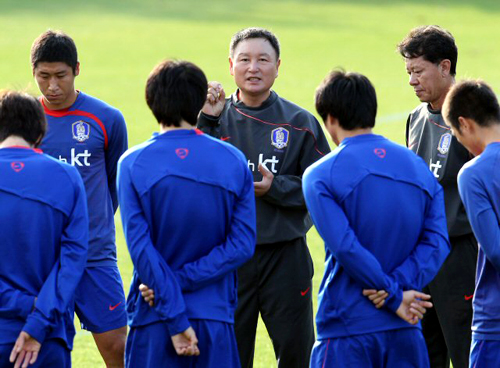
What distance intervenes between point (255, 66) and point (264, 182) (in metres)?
0.78

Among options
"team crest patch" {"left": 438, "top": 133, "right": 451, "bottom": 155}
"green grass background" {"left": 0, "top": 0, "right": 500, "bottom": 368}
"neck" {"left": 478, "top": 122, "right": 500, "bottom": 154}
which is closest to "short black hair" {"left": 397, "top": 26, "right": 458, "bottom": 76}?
"team crest patch" {"left": 438, "top": 133, "right": 451, "bottom": 155}

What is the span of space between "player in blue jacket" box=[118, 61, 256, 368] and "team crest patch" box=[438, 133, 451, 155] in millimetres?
1635

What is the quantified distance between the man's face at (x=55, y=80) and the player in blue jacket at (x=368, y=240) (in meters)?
1.88

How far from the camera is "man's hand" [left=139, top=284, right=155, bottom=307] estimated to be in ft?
14.6

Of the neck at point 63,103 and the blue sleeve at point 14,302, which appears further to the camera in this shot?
the neck at point 63,103

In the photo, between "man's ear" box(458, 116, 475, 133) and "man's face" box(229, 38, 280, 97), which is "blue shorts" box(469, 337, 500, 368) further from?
"man's face" box(229, 38, 280, 97)

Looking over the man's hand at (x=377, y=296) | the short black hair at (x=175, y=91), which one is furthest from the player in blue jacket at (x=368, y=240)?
the short black hair at (x=175, y=91)

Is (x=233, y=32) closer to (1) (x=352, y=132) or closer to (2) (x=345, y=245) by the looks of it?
(1) (x=352, y=132)

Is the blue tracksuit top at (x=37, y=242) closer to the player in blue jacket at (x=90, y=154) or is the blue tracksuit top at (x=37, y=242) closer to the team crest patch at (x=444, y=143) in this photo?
the player in blue jacket at (x=90, y=154)

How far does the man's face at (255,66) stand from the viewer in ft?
19.5

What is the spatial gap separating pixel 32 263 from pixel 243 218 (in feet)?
3.24

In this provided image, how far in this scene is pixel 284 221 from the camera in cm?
580

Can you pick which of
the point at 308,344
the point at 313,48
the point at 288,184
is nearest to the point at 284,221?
the point at 288,184

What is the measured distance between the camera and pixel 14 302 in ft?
14.7
